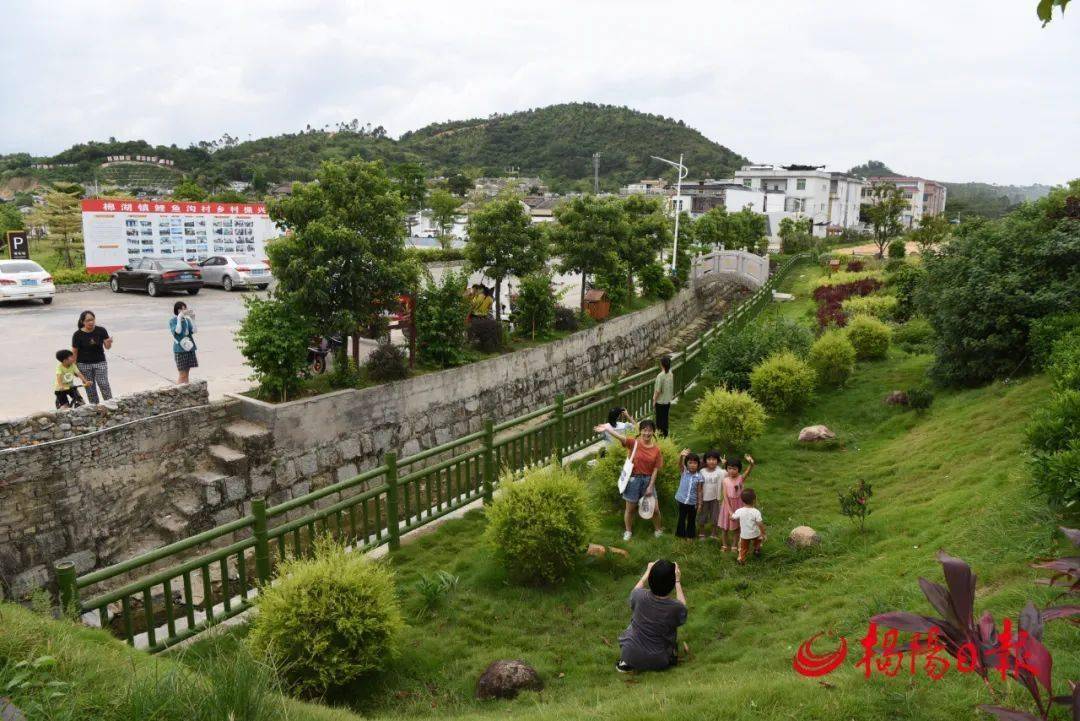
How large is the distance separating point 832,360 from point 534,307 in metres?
7.47

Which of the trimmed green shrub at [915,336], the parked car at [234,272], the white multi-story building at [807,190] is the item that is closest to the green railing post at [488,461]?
the trimmed green shrub at [915,336]

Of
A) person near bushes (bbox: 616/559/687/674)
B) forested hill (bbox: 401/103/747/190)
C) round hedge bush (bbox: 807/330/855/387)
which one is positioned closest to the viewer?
person near bushes (bbox: 616/559/687/674)

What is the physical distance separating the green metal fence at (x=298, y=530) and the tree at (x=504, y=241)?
471 cm

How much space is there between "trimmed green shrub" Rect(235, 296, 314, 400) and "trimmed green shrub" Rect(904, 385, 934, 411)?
33.3 ft

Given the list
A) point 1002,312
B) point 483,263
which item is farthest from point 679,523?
point 483,263

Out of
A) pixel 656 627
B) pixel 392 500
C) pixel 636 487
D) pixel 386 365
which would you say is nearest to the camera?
pixel 656 627

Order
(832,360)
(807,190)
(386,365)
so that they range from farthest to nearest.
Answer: (807,190) → (832,360) → (386,365)

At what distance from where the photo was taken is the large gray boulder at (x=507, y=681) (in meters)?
5.40

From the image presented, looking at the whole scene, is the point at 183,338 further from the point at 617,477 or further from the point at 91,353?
the point at 617,477

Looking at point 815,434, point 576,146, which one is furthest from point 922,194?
point 815,434

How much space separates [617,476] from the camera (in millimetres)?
8875

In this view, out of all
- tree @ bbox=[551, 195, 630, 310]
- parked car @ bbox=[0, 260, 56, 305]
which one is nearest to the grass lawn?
tree @ bbox=[551, 195, 630, 310]

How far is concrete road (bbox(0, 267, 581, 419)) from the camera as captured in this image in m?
12.5

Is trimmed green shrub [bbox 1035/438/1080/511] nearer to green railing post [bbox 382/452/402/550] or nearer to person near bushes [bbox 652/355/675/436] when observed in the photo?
person near bushes [bbox 652/355/675/436]
